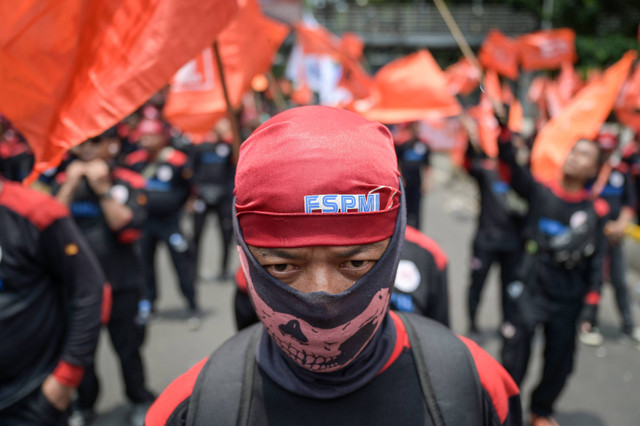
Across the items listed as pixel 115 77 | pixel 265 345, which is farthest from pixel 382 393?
pixel 115 77

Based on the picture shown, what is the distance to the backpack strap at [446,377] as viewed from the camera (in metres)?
1.15

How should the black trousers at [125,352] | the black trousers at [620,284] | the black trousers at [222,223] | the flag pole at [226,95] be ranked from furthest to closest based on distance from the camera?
the black trousers at [222,223] → the black trousers at [620,284] → the black trousers at [125,352] → the flag pole at [226,95]

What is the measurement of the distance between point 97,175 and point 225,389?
8.45 ft

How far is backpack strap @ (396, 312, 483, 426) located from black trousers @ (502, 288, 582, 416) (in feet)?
8.18

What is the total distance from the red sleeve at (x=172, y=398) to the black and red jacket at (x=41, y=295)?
1.35m

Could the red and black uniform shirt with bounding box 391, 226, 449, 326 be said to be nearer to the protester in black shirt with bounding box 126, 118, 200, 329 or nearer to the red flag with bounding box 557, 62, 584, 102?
the protester in black shirt with bounding box 126, 118, 200, 329

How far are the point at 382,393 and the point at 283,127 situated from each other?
67cm

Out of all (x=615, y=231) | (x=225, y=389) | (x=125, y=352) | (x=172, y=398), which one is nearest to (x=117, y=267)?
(x=125, y=352)

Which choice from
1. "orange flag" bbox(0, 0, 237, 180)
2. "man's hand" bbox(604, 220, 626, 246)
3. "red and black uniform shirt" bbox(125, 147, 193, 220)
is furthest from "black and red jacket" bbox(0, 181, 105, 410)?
"man's hand" bbox(604, 220, 626, 246)

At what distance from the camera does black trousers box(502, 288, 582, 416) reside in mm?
3451

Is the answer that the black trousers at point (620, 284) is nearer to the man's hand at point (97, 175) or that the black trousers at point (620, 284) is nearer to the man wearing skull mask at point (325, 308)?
the man wearing skull mask at point (325, 308)

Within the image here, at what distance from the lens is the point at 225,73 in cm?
285

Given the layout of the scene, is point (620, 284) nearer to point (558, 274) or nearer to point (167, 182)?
point (558, 274)

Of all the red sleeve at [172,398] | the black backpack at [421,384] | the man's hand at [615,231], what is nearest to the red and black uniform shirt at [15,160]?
the red sleeve at [172,398]
